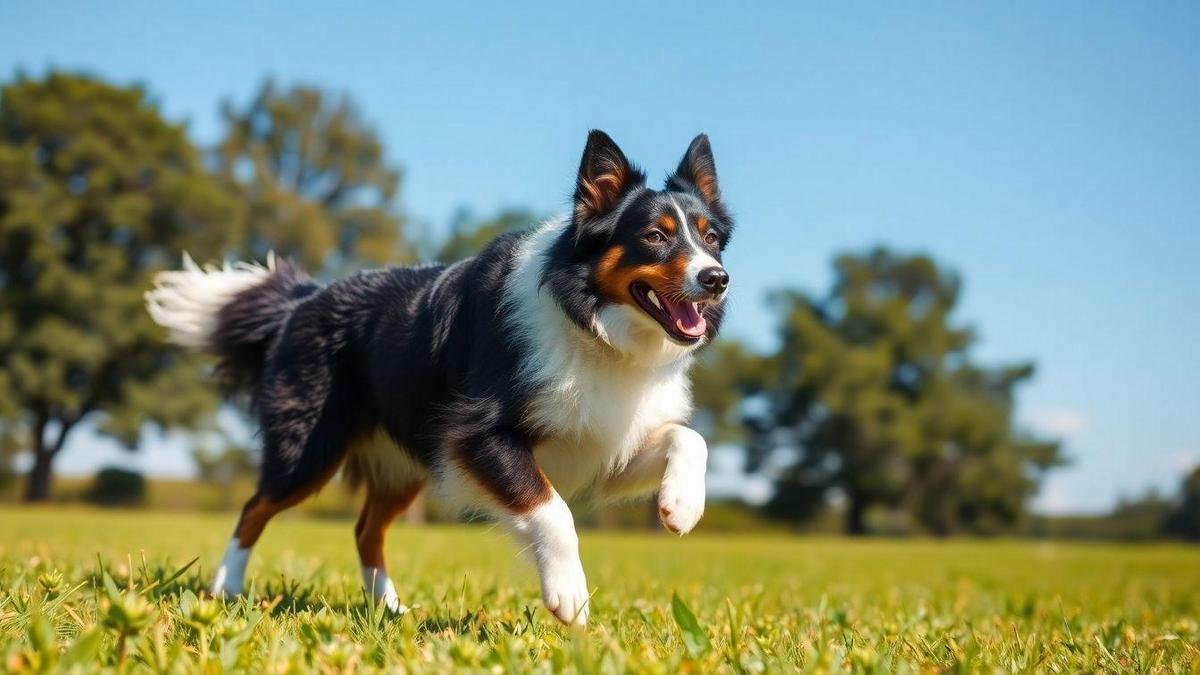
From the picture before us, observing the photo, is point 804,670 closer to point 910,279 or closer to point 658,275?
point 658,275

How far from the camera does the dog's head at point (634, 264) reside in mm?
4172

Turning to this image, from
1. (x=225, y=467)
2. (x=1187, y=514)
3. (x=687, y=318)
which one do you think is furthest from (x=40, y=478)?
(x=1187, y=514)

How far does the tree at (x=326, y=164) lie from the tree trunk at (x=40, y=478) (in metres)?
11.1

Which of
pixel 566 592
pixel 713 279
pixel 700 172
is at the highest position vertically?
pixel 700 172

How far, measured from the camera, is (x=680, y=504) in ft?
12.4

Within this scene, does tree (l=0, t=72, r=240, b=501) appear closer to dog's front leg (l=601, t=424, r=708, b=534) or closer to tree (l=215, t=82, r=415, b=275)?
tree (l=215, t=82, r=415, b=275)

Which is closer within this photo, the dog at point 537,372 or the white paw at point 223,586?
the dog at point 537,372

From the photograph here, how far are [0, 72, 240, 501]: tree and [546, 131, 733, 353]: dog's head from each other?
98.1 feet

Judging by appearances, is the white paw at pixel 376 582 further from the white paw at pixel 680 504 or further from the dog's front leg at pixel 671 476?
the white paw at pixel 680 504

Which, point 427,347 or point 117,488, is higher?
point 427,347

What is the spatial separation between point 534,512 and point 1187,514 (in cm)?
4317

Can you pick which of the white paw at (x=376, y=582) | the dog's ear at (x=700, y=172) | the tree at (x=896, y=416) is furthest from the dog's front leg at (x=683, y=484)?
the tree at (x=896, y=416)

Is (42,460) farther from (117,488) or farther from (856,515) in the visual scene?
(856,515)

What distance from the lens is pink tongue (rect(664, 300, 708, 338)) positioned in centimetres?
419
